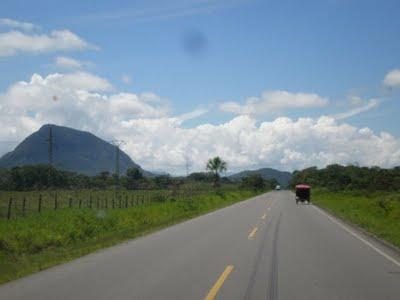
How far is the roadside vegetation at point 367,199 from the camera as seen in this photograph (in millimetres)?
21875

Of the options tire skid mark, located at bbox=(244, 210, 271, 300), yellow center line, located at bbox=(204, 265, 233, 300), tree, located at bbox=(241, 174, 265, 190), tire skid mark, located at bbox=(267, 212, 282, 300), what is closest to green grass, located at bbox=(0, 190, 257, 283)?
yellow center line, located at bbox=(204, 265, 233, 300)

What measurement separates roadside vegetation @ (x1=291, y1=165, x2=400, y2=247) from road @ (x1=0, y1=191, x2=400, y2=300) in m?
3.67

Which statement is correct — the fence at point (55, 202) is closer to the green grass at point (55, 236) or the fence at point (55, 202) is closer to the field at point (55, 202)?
the field at point (55, 202)

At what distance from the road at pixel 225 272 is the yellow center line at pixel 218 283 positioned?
17mm

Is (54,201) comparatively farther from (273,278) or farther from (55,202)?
(273,278)

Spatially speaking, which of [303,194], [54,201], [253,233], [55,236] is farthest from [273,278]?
[303,194]

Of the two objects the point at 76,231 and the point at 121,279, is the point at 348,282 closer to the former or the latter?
the point at 121,279

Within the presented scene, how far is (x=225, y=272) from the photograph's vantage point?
10.2 m

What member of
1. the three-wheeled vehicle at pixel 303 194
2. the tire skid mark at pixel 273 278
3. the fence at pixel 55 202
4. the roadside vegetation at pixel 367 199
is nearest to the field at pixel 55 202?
the fence at pixel 55 202

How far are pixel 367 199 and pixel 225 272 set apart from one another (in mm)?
47098

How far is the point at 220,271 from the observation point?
10.3 m

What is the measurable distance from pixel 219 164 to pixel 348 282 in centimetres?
11271

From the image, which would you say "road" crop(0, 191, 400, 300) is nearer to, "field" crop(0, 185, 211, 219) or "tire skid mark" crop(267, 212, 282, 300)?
"tire skid mark" crop(267, 212, 282, 300)

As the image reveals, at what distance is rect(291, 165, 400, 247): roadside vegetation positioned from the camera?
71.8 feet
